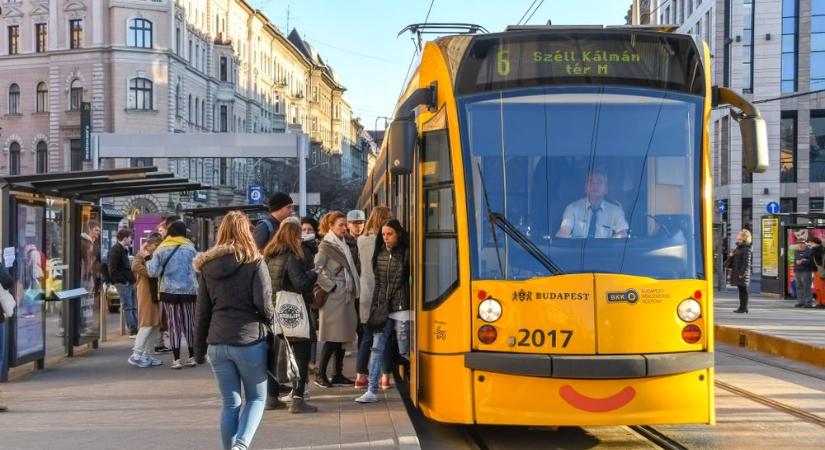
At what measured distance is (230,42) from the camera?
7456 centimetres

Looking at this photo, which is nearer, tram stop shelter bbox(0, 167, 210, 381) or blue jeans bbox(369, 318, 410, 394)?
blue jeans bbox(369, 318, 410, 394)

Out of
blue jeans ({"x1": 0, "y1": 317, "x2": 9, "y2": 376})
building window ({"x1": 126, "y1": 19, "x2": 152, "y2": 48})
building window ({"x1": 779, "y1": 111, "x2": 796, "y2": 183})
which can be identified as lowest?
blue jeans ({"x1": 0, "y1": 317, "x2": 9, "y2": 376})

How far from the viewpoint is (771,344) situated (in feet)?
50.2

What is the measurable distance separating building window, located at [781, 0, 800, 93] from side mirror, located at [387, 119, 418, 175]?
141 ft

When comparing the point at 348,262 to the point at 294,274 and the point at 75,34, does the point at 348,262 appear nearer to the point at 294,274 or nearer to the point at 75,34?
the point at 294,274

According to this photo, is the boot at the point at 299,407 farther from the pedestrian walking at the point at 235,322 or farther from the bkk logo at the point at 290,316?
the pedestrian walking at the point at 235,322

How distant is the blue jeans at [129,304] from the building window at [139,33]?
49.0m

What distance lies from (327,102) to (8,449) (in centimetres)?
11296

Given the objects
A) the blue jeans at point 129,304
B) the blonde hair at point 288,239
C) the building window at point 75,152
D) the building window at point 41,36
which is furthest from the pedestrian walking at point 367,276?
the building window at point 41,36

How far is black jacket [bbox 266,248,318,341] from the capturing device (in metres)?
8.72

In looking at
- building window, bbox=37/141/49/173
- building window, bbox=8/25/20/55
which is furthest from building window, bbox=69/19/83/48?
building window, bbox=37/141/49/173

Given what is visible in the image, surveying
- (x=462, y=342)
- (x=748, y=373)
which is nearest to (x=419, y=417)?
(x=462, y=342)

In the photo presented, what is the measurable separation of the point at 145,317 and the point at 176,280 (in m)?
0.89

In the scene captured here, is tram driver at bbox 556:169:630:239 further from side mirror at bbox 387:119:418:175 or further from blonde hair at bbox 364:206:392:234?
blonde hair at bbox 364:206:392:234
